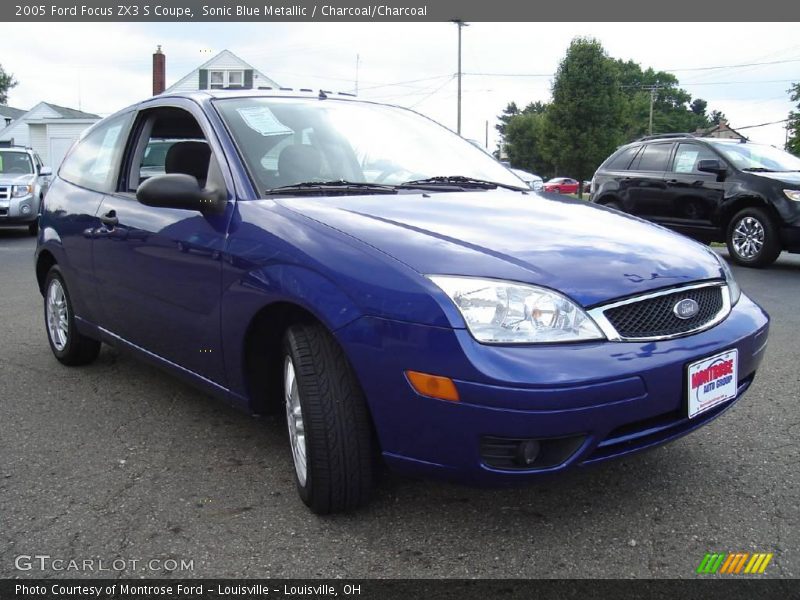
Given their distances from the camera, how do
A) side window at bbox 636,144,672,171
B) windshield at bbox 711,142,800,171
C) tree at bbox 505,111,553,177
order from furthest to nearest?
tree at bbox 505,111,553,177 → side window at bbox 636,144,672,171 → windshield at bbox 711,142,800,171

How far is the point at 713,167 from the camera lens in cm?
960

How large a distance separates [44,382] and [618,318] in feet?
11.3

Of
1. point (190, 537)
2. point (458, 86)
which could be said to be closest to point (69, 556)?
point (190, 537)

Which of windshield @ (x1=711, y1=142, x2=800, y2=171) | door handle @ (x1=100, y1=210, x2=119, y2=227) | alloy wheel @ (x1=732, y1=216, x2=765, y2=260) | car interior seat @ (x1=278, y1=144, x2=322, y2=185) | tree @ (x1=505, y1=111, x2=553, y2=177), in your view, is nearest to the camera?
car interior seat @ (x1=278, y1=144, x2=322, y2=185)

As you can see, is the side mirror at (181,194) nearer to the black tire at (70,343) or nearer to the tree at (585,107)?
the black tire at (70,343)

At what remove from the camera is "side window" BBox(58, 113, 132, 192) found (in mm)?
4199

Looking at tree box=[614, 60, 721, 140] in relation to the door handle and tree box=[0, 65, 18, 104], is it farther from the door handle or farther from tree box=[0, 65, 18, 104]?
the door handle

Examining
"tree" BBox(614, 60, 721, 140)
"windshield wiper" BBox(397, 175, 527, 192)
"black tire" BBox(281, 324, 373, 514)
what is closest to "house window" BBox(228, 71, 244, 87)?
"windshield wiper" BBox(397, 175, 527, 192)

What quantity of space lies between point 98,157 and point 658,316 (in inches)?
130

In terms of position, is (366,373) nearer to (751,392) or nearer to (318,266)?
(318,266)

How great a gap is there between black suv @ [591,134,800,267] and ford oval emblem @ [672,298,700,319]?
7.03m

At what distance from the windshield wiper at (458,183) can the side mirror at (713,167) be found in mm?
6799

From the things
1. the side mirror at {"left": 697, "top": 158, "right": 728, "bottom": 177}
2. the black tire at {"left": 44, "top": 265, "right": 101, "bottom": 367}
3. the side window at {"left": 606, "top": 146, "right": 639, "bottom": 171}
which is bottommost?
the black tire at {"left": 44, "top": 265, "right": 101, "bottom": 367}

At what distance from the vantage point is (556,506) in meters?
2.82
